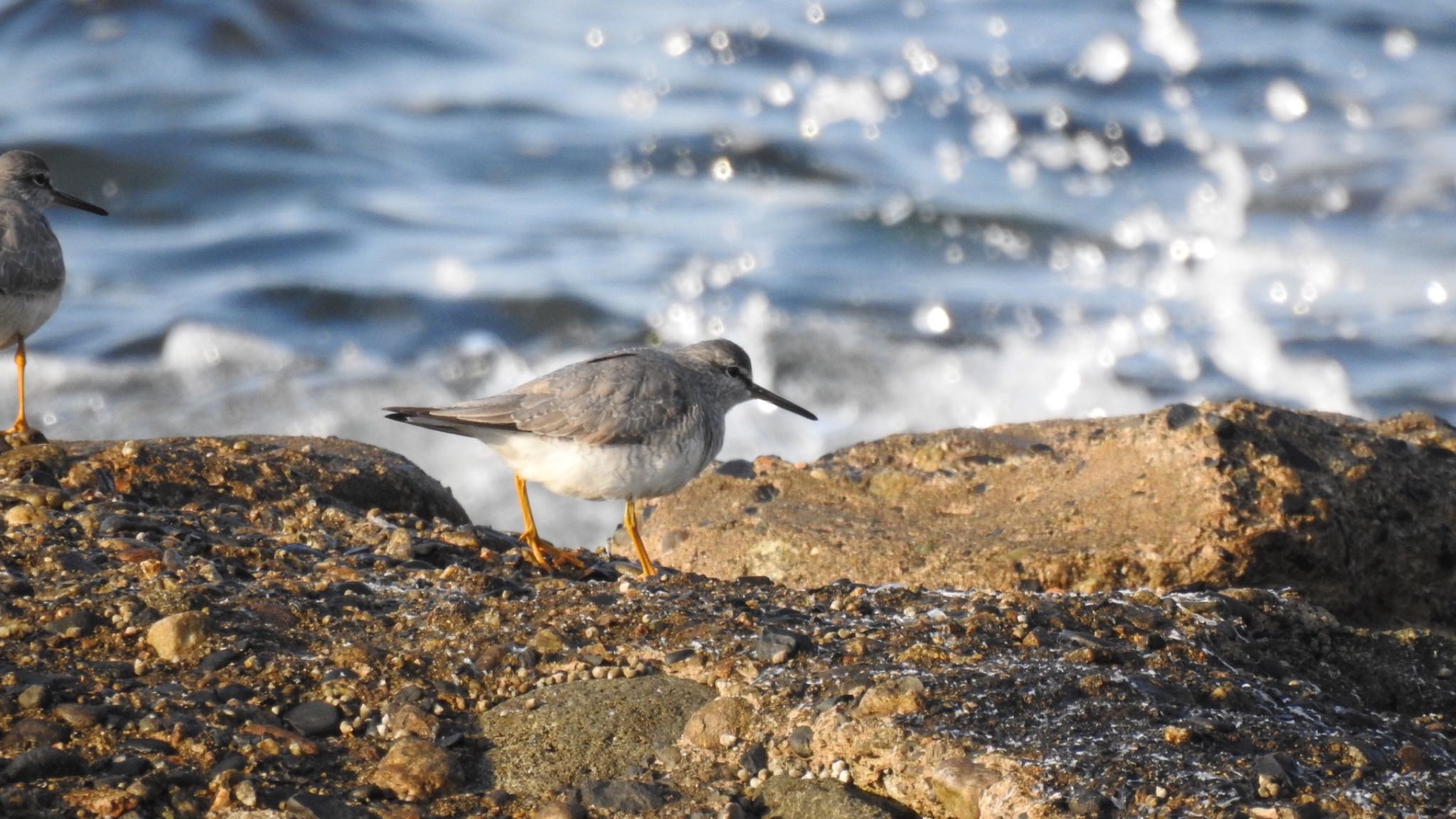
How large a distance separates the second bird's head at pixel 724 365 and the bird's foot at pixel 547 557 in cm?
131

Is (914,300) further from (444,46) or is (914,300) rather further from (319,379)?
(444,46)

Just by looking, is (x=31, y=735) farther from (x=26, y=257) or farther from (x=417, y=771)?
(x=26, y=257)

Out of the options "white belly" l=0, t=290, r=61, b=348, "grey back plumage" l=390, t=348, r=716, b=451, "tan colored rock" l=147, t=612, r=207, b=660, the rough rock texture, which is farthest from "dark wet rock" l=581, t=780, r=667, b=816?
"white belly" l=0, t=290, r=61, b=348

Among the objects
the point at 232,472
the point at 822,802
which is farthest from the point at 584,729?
the point at 232,472

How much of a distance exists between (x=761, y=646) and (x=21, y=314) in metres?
4.10

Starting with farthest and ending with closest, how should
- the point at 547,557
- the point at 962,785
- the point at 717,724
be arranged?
the point at 547,557 < the point at 717,724 < the point at 962,785

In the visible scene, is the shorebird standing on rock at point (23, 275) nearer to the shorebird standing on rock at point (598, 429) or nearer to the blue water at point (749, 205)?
the shorebird standing on rock at point (598, 429)

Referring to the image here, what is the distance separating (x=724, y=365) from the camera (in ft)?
23.2

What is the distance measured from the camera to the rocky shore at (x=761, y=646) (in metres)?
3.87

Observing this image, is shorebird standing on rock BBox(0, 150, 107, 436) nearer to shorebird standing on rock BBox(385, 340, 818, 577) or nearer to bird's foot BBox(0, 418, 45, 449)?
bird's foot BBox(0, 418, 45, 449)

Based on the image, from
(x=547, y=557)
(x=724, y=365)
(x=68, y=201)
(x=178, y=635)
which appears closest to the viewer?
(x=178, y=635)

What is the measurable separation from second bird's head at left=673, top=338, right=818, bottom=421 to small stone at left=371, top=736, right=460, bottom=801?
3227 millimetres

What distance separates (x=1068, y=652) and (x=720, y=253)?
1150 centimetres

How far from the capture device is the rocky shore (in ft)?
12.7
